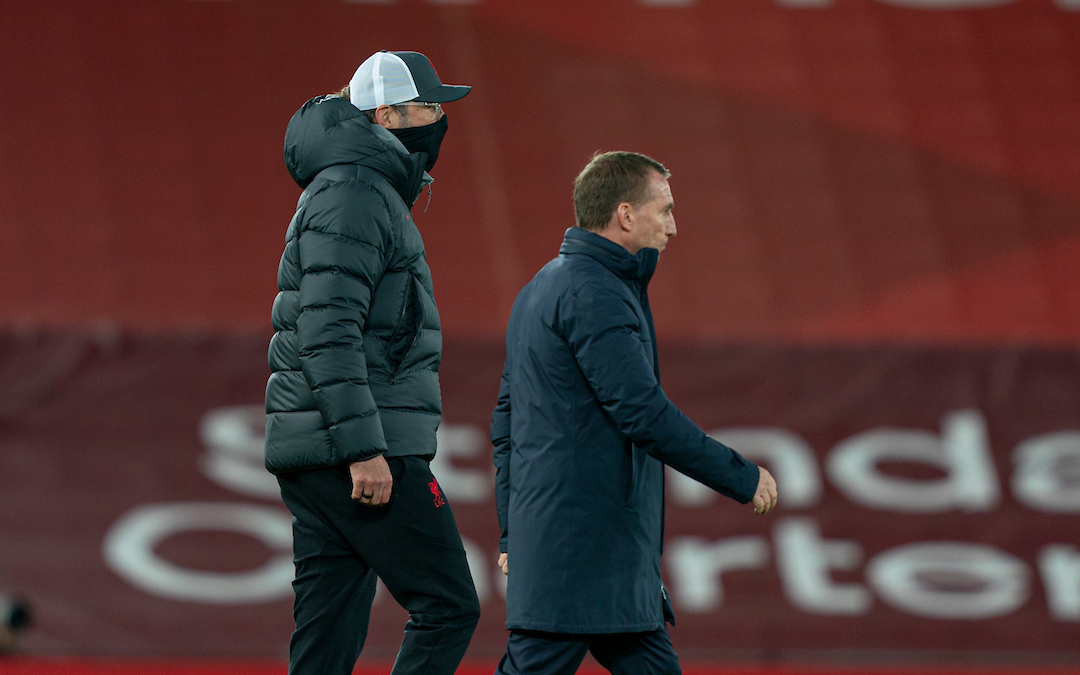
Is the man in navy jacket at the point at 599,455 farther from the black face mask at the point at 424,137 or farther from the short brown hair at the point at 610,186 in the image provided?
the black face mask at the point at 424,137

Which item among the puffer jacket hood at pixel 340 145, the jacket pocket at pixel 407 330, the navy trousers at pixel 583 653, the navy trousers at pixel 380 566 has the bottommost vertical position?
the navy trousers at pixel 583 653

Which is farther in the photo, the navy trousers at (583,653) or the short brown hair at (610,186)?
the short brown hair at (610,186)

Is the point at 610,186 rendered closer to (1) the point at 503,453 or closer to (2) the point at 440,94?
(2) the point at 440,94

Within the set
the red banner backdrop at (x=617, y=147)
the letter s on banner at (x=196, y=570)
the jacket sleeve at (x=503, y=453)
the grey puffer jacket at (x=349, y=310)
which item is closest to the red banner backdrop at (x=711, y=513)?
the letter s on banner at (x=196, y=570)

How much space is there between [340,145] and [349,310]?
421 mm

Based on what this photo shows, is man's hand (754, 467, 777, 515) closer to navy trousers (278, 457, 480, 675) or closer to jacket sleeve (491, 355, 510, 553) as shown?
jacket sleeve (491, 355, 510, 553)

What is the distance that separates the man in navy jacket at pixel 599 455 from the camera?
275cm

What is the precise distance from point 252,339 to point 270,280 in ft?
5.18

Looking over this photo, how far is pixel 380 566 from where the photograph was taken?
2.93 m

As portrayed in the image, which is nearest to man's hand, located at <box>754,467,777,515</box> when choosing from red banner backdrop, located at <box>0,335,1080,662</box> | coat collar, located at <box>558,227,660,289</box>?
coat collar, located at <box>558,227,660,289</box>

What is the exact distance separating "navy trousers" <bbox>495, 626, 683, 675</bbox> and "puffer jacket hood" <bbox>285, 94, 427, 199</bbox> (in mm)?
1122

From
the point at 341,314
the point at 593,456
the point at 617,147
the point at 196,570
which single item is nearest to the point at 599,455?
the point at 593,456

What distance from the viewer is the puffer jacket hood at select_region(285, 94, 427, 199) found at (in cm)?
297

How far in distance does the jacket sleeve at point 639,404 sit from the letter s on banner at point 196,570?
3253mm
